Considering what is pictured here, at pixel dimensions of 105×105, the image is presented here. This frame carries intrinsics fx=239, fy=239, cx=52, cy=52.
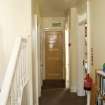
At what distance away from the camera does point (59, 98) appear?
22.2ft

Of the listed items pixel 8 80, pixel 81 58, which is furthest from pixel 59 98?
pixel 8 80

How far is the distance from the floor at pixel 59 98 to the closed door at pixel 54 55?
7.92ft

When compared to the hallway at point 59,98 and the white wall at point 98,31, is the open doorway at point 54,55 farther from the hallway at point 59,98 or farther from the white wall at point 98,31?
the white wall at point 98,31

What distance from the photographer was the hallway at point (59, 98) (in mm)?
6289

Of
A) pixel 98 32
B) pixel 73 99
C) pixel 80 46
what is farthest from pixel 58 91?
pixel 98 32

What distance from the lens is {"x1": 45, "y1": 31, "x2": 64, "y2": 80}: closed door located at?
10562mm

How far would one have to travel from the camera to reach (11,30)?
4457mm

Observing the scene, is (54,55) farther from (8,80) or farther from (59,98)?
(8,80)

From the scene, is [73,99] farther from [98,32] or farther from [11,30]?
[11,30]

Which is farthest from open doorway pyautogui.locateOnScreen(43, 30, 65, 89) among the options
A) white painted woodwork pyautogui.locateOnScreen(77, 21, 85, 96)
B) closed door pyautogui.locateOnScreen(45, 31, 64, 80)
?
white painted woodwork pyautogui.locateOnScreen(77, 21, 85, 96)

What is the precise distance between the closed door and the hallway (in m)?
2.59

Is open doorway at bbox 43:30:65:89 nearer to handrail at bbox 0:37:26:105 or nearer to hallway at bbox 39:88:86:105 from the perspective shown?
hallway at bbox 39:88:86:105

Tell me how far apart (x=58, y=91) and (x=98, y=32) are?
12.0ft

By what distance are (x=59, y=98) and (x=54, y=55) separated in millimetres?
4008
